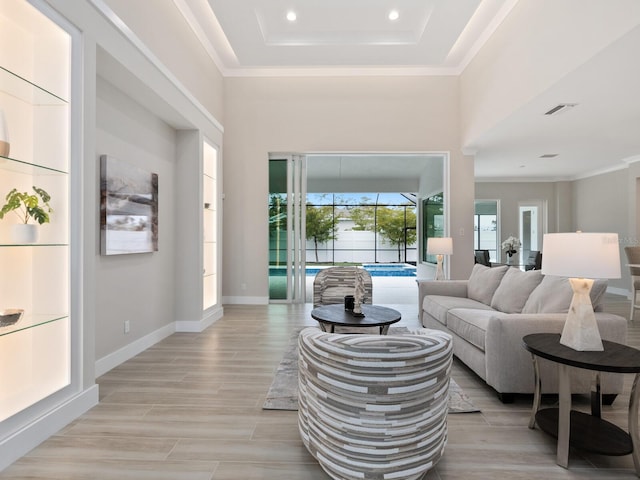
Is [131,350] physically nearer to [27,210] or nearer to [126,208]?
[126,208]

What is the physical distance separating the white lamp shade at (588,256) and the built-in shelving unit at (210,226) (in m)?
4.25

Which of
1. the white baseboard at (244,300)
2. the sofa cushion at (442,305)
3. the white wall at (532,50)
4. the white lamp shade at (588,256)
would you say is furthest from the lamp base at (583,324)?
the white baseboard at (244,300)

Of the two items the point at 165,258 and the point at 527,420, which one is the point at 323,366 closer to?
the point at 527,420

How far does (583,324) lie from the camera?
2107mm

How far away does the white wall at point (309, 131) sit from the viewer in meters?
6.44

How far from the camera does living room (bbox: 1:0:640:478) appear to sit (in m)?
2.83

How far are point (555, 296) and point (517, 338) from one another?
669 millimetres

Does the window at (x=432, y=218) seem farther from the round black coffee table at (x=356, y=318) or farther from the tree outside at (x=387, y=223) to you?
the tree outside at (x=387, y=223)

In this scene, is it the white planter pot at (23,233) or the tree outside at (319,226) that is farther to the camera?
the tree outside at (319,226)

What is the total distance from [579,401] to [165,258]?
423 centimetres

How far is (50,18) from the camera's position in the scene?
227 centimetres

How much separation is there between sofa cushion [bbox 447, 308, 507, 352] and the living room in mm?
616

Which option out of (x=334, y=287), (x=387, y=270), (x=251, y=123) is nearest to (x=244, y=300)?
(x=334, y=287)

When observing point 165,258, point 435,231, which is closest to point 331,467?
point 165,258
